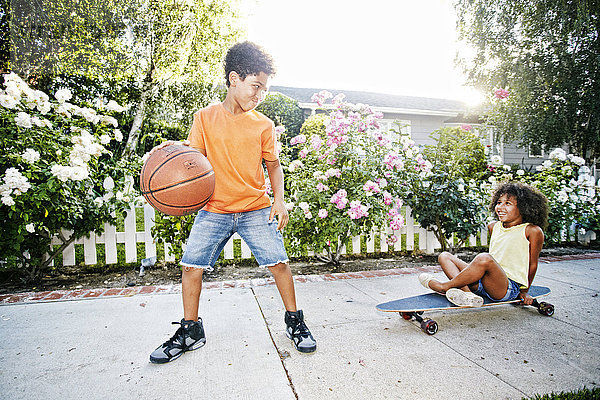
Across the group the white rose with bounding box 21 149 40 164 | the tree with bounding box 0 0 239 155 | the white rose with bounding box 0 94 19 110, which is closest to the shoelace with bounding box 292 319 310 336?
the white rose with bounding box 21 149 40 164

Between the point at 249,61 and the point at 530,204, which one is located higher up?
the point at 249,61

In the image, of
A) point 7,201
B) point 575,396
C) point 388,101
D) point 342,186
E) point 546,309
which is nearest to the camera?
point 575,396

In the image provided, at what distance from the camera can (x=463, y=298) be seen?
2.49m

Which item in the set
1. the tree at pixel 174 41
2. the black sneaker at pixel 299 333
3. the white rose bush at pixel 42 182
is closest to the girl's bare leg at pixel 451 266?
the black sneaker at pixel 299 333

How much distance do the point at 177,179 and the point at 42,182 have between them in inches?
89.0

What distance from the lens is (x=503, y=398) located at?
1.68m

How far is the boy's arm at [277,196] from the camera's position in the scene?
2.30m

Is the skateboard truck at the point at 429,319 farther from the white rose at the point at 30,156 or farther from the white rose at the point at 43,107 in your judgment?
the white rose at the point at 43,107

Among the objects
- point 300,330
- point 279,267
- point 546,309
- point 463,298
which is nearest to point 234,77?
point 279,267

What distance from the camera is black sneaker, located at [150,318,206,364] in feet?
6.64

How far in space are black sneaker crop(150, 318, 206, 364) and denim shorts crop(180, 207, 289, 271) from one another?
0.36 m

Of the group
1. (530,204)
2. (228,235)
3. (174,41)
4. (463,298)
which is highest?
(174,41)

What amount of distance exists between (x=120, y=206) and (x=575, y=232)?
6.37 m

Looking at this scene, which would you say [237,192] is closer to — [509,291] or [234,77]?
[234,77]
